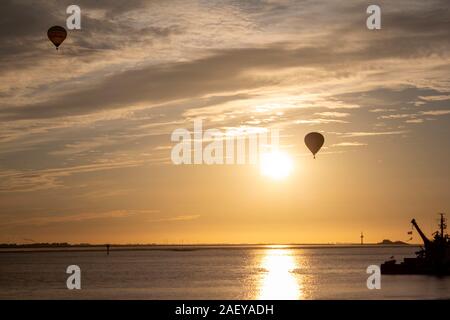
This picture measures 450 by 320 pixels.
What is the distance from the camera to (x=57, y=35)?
3103 inches

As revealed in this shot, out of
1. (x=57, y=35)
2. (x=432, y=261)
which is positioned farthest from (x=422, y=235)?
(x=57, y=35)

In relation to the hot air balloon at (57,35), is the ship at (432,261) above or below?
below

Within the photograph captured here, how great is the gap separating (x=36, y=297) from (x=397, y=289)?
164 ft

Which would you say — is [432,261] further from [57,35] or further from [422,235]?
[57,35]

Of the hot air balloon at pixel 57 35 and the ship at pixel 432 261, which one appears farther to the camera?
the ship at pixel 432 261

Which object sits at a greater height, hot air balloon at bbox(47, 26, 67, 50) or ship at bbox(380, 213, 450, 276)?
hot air balloon at bbox(47, 26, 67, 50)

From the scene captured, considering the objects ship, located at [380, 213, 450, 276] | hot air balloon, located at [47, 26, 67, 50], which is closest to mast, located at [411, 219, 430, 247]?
ship, located at [380, 213, 450, 276]

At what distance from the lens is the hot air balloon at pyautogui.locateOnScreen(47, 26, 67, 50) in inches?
3079

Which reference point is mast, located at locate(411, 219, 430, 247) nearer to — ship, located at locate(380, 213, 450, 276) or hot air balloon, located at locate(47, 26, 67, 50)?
ship, located at locate(380, 213, 450, 276)

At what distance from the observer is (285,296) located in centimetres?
9125

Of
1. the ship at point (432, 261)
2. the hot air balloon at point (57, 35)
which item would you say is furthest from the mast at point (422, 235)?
the hot air balloon at point (57, 35)

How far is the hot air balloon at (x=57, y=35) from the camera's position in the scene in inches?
3079

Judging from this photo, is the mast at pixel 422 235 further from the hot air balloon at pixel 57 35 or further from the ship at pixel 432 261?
the hot air balloon at pixel 57 35
